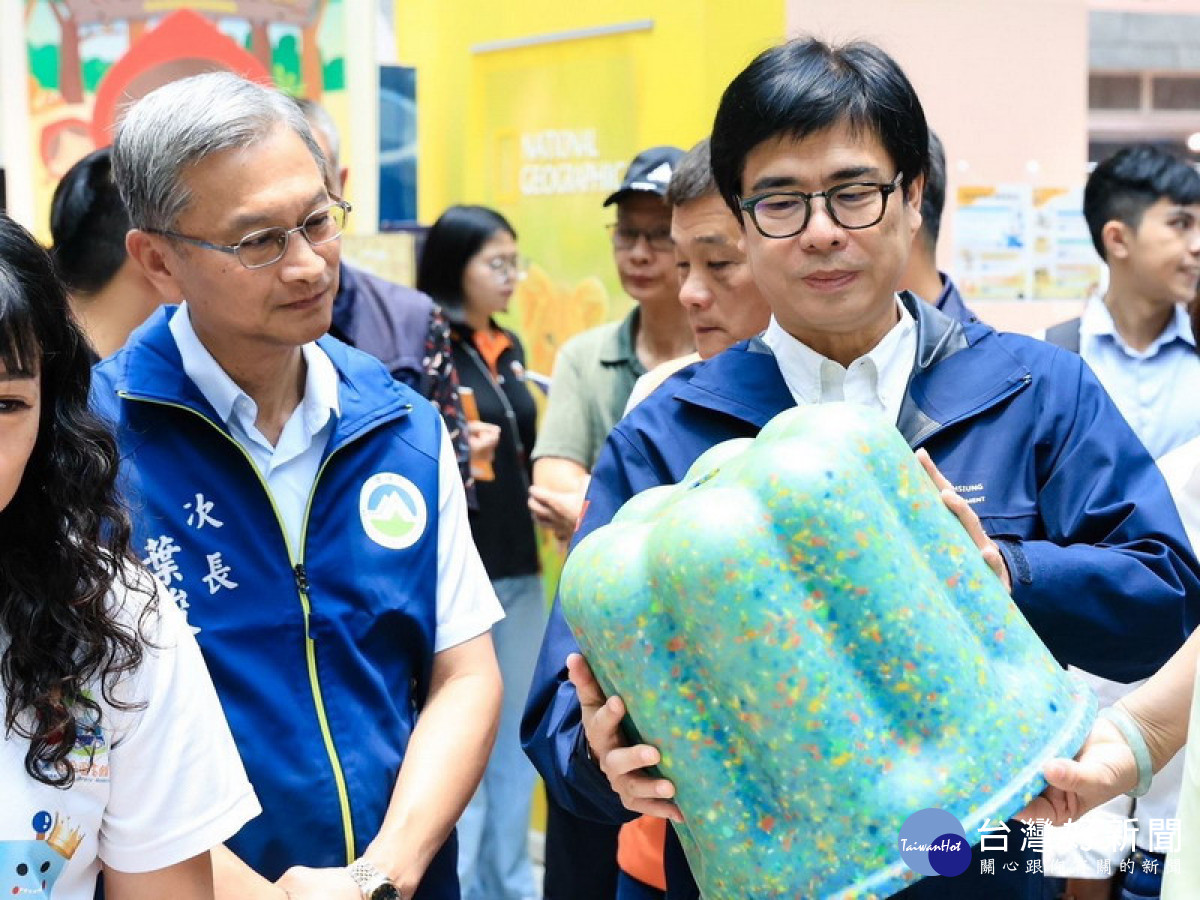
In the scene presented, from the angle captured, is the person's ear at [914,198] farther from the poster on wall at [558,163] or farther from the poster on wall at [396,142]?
the poster on wall at [396,142]

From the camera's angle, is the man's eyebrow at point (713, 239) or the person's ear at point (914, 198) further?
the man's eyebrow at point (713, 239)

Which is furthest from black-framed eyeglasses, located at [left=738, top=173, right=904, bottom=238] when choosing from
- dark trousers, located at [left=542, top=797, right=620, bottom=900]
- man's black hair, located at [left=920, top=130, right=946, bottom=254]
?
dark trousers, located at [left=542, top=797, right=620, bottom=900]

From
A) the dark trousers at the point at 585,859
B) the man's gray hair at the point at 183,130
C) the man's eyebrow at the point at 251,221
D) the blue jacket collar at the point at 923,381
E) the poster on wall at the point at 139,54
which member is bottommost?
the dark trousers at the point at 585,859

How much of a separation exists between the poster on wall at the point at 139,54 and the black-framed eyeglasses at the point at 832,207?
2.48 meters

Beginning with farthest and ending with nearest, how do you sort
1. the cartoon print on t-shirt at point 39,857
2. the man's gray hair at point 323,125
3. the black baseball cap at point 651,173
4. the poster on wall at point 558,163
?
the poster on wall at point 558,163
the black baseball cap at point 651,173
the man's gray hair at point 323,125
the cartoon print on t-shirt at point 39,857

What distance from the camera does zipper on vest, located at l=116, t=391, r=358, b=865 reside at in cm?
216

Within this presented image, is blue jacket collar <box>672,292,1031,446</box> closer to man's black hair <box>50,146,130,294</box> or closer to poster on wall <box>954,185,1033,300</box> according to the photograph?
man's black hair <box>50,146,130,294</box>

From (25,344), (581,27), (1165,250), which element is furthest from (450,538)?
(581,27)

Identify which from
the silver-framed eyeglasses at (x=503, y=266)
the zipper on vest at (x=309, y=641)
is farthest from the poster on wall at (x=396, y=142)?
the zipper on vest at (x=309, y=641)

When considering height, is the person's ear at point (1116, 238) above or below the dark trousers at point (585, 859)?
above

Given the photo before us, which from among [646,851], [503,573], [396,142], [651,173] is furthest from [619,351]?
[396,142]

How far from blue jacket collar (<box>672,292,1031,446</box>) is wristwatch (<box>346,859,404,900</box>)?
0.74 m

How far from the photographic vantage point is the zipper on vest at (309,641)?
216cm

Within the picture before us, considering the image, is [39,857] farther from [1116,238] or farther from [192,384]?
[1116,238]
